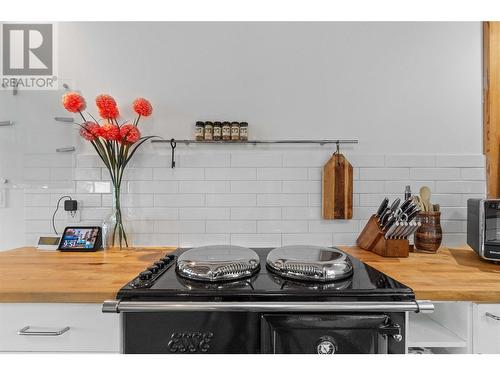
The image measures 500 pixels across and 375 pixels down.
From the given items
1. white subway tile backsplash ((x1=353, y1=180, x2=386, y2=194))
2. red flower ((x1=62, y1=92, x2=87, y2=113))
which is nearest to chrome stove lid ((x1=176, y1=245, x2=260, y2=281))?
white subway tile backsplash ((x1=353, y1=180, x2=386, y2=194))

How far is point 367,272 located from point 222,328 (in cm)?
63

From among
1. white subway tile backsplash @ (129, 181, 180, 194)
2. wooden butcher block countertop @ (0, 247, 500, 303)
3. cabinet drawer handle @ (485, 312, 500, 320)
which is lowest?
cabinet drawer handle @ (485, 312, 500, 320)

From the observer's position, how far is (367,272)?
53.9 inches

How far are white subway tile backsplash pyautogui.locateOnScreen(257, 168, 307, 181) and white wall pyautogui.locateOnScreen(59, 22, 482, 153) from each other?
0.19 meters

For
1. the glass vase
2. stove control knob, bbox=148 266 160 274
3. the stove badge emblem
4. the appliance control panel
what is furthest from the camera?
the glass vase

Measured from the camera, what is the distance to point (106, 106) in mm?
1784

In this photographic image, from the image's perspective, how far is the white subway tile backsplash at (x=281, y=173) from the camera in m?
1.93

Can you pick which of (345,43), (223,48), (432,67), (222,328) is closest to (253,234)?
(222,328)

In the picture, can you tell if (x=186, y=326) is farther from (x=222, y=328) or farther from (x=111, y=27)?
(x=111, y=27)

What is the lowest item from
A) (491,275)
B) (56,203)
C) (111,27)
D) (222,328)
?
(222,328)

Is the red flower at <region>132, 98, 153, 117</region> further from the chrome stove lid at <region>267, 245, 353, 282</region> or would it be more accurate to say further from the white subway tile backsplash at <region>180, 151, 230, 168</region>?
the chrome stove lid at <region>267, 245, 353, 282</region>

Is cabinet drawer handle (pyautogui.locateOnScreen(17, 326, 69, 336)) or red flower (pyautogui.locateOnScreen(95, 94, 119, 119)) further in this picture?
red flower (pyautogui.locateOnScreen(95, 94, 119, 119))

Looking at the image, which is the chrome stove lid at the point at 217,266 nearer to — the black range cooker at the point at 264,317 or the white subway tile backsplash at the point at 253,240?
the black range cooker at the point at 264,317

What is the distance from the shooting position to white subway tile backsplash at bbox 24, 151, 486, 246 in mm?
1918
